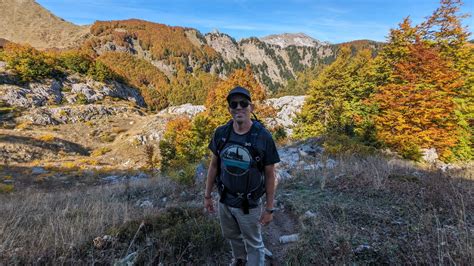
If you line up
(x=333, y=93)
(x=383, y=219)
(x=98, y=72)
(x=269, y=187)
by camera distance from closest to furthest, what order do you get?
(x=269, y=187) → (x=383, y=219) → (x=333, y=93) → (x=98, y=72)

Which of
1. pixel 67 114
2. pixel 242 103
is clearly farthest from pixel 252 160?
pixel 67 114

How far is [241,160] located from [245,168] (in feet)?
0.32

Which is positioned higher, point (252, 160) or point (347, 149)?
point (252, 160)

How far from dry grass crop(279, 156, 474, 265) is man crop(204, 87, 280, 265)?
3.59ft

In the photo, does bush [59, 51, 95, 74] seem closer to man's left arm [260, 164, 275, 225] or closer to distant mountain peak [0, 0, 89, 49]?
man's left arm [260, 164, 275, 225]

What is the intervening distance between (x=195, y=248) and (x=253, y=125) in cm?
230

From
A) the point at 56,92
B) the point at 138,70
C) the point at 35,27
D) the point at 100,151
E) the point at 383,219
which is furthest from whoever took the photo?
the point at 35,27

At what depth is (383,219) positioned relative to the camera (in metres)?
4.50

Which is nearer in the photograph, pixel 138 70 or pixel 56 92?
pixel 56 92

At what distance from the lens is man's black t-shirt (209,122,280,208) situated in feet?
8.94

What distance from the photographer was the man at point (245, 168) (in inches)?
108

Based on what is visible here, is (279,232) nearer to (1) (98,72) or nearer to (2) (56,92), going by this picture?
(2) (56,92)

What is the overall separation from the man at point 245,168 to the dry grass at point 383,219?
110 centimetres

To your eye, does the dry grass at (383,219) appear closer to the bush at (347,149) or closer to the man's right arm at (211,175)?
the man's right arm at (211,175)
